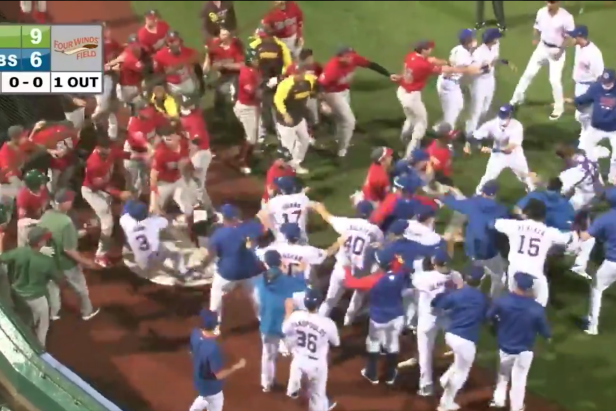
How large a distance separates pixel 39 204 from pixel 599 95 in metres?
6.60

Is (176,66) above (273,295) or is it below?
above

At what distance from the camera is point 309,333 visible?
7625 millimetres

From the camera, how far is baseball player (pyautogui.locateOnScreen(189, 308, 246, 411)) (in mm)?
7270

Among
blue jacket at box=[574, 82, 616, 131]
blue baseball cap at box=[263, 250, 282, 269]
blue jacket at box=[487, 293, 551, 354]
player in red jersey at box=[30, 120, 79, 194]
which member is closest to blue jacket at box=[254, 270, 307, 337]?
blue baseball cap at box=[263, 250, 282, 269]

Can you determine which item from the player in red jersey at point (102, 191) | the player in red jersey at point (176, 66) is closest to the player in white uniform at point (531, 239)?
the player in red jersey at point (102, 191)

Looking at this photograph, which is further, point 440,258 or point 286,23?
point 286,23

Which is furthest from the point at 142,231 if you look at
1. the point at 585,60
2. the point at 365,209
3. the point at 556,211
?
the point at 585,60

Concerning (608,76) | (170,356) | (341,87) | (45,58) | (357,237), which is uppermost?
(608,76)

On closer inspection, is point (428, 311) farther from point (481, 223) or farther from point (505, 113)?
point (505, 113)

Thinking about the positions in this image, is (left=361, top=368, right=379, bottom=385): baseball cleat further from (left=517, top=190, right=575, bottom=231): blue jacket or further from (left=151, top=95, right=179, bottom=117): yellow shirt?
(left=151, top=95, right=179, bottom=117): yellow shirt

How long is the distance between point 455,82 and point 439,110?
0.92 meters

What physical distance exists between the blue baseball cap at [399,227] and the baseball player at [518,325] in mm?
1265

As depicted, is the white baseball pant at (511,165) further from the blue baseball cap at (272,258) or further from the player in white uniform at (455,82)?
the blue baseball cap at (272,258)

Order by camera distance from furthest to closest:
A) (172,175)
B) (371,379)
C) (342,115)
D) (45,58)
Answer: (342,115) < (45,58) < (172,175) < (371,379)
